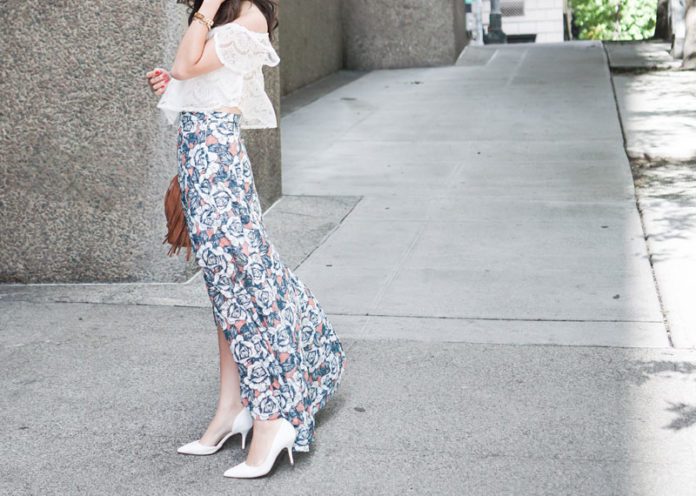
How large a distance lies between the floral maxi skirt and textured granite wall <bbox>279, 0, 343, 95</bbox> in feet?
33.5

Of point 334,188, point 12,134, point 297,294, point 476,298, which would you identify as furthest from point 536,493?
point 334,188

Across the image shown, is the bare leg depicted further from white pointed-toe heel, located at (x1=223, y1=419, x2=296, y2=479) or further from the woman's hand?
the woman's hand

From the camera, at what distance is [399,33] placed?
16594 mm

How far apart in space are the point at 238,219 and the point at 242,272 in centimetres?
19

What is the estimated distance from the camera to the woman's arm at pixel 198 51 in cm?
344

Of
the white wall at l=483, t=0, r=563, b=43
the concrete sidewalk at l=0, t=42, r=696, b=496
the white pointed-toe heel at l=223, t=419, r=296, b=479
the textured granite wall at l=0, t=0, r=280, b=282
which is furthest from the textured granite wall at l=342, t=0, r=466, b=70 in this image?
the white wall at l=483, t=0, r=563, b=43

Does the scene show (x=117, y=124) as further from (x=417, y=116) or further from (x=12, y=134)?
(x=417, y=116)

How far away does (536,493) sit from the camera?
3.39 meters

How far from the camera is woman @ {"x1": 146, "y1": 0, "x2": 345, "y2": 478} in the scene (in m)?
3.49

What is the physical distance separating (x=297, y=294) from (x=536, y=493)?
117 cm

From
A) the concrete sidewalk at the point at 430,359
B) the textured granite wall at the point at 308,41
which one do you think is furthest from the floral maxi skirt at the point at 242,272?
the textured granite wall at the point at 308,41

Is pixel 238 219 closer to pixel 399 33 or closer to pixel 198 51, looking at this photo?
pixel 198 51

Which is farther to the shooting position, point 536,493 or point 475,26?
point 475,26

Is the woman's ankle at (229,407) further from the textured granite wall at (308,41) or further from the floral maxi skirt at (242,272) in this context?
the textured granite wall at (308,41)
